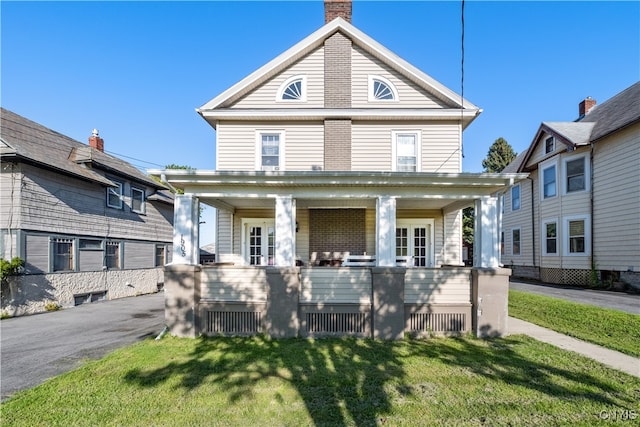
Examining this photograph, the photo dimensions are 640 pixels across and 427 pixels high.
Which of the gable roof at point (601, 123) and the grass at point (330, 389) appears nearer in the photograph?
the grass at point (330, 389)

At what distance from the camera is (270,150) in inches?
412

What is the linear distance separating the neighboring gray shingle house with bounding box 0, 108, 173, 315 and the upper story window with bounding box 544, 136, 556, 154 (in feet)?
67.5

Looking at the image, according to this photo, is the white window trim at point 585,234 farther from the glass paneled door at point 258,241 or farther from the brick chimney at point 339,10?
the glass paneled door at point 258,241

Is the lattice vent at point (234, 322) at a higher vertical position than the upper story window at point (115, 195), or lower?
lower

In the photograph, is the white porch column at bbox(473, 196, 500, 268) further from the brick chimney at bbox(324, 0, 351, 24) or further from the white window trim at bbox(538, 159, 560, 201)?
the white window trim at bbox(538, 159, 560, 201)

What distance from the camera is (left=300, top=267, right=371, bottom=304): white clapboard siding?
23.5 ft

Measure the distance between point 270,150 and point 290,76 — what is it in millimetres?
2591

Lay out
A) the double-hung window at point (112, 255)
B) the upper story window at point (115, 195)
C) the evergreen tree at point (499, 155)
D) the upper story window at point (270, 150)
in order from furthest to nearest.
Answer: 1. the evergreen tree at point (499, 155)
2. the upper story window at point (115, 195)
3. the double-hung window at point (112, 255)
4. the upper story window at point (270, 150)

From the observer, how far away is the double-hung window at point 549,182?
1542 centimetres

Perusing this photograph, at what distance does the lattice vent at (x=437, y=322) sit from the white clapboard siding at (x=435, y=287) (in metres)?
0.31

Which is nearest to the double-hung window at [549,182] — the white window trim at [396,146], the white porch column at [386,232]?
the white window trim at [396,146]

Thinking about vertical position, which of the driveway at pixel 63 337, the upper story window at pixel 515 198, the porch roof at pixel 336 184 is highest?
the upper story window at pixel 515 198

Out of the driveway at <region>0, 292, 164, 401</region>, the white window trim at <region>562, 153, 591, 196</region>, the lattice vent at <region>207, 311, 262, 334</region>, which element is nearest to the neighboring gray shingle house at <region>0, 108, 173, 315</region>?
the driveway at <region>0, 292, 164, 401</region>

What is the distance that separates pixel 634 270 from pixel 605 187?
3411mm
